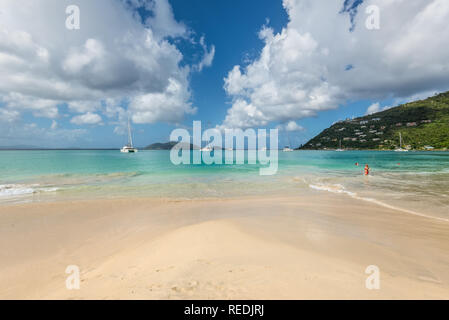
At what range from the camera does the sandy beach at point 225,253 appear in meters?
3.70

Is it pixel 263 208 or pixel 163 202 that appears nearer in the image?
pixel 263 208

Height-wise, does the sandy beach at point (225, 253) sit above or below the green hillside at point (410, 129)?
below

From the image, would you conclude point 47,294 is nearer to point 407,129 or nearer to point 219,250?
point 219,250

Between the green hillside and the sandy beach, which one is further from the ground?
the green hillside

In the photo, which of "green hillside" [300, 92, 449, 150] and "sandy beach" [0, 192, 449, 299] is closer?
"sandy beach" [0, 192, 449, 299]

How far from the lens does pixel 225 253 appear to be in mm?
5223

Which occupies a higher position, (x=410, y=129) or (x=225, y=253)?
(x=410, y=129)

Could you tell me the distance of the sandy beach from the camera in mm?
3701

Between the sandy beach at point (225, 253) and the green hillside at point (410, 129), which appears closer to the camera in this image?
the sandy beach at point (225, 253)

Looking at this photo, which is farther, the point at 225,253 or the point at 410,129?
the point at 410,129

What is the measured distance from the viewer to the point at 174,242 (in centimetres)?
621
